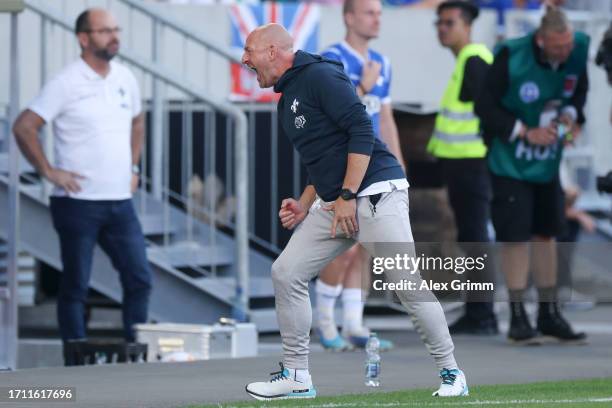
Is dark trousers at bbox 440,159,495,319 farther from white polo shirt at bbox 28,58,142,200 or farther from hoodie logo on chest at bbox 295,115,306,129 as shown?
hoodie logo on chest at bbox 295,115,306,129

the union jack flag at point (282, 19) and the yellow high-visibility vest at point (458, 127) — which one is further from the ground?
the union jack flag at point (282, 19)

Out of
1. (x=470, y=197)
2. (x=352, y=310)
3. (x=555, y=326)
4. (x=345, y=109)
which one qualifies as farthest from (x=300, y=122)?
(x=470, y=197)

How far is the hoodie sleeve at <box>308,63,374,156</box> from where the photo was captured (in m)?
7.88

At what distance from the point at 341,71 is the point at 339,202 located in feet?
2.07

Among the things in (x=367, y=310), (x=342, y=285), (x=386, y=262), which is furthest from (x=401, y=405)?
(x=367, y=310)

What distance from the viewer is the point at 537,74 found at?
453 inches

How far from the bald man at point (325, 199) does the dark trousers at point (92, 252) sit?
3206 mm

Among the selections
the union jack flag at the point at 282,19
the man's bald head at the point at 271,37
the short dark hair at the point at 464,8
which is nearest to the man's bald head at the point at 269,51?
the man's bald head at the point at 271,37

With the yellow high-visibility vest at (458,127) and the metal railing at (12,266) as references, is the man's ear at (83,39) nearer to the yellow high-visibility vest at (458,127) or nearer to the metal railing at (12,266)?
the metal railing at (12,266)

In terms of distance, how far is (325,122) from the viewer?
8.00 m

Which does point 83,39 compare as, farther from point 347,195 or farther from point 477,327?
point 347,195

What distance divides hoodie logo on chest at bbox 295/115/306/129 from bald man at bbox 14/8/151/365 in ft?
11.1

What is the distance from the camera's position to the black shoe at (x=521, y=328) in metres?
11.5

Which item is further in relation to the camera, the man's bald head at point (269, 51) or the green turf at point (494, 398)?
the man's bald head at point (269, 51)
